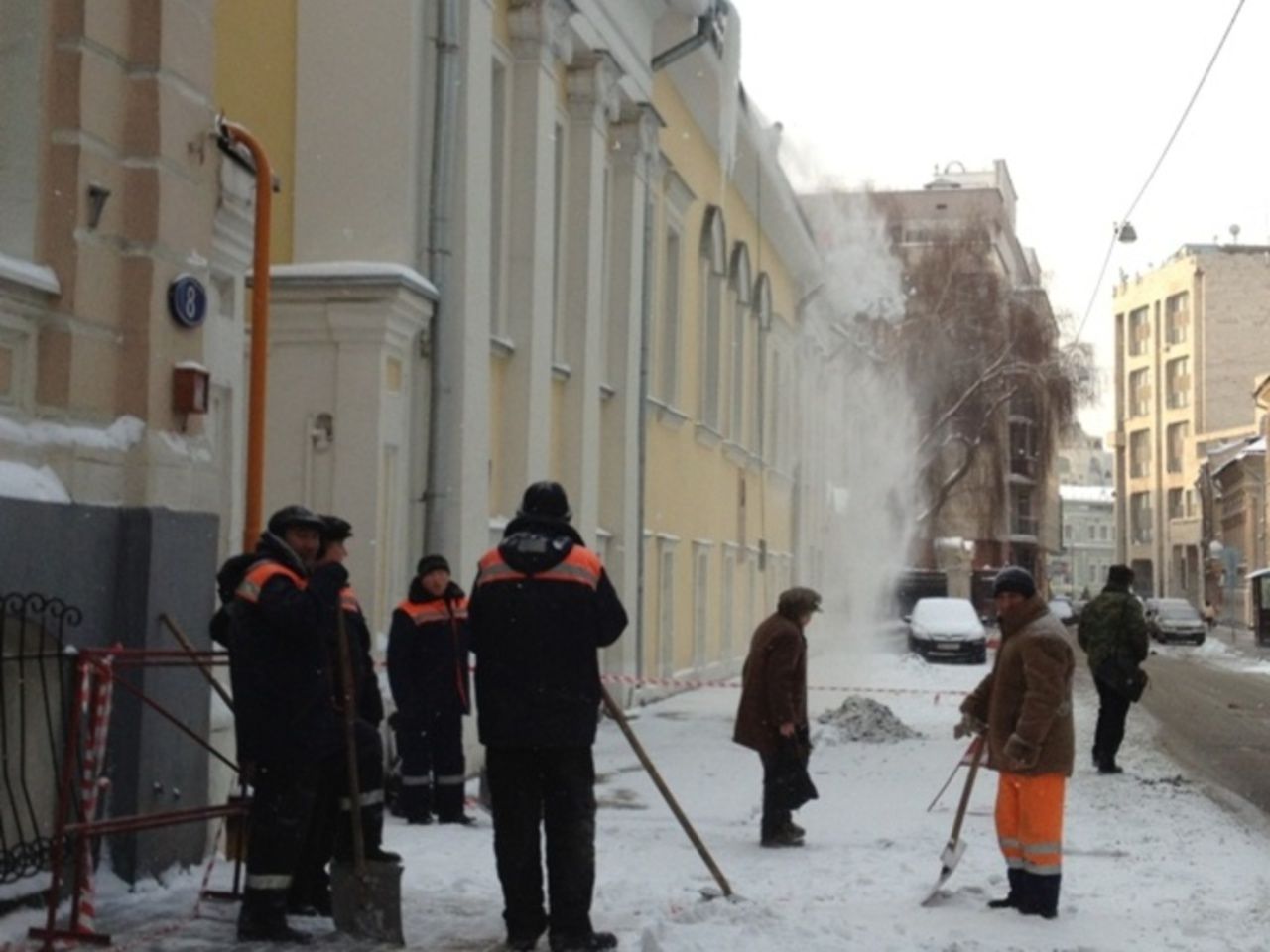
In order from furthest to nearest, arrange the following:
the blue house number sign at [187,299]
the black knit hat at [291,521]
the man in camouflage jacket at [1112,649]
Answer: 1. the man in camouflage jacket at [1112,649]
2. the blue house number sign at [187,299]
3. the black knit hat at [291,521]

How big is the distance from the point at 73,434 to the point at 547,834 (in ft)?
8.66

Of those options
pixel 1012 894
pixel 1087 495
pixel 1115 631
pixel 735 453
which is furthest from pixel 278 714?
pixel 1087 495

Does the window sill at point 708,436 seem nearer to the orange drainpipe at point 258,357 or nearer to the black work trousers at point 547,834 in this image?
the orange drainpipe at point 258,357

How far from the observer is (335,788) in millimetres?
7520

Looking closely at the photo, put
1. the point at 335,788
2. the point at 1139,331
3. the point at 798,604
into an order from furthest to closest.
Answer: the point at 1139,331 < the point at 798,604 < the point at 335,788

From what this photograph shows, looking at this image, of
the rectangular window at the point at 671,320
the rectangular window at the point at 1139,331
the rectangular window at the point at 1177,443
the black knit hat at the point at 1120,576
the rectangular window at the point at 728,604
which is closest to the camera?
the black knit hat at the point at 1120,576

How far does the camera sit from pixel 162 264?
833 cm

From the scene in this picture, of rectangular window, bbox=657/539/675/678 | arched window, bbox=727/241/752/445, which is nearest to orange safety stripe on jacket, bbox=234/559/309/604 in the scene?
rectangular window, bbox=657/539/675/678

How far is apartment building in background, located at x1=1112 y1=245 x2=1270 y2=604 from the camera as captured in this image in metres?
99.1

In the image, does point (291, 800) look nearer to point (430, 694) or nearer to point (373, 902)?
point (373, 902)

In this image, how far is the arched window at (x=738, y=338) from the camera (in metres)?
30.1

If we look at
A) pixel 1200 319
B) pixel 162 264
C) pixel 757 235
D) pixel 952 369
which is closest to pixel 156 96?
pixel 162 264

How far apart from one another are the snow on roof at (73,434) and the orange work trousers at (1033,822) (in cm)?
418

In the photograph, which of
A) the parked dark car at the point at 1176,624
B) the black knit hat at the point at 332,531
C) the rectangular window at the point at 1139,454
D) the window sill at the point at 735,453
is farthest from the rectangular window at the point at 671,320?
the rectangular window at the point at 1139,454
